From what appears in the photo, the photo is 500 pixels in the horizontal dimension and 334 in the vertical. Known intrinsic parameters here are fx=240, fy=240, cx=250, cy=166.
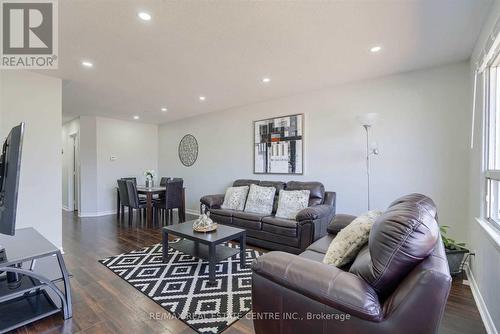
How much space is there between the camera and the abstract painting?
4.06m

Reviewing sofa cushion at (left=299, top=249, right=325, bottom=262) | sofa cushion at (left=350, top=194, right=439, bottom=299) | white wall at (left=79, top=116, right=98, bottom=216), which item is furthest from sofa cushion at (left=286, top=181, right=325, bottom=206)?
white wall at (left=79, top=116, right=98, bottom=216)

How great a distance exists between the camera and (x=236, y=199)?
414 centimetres

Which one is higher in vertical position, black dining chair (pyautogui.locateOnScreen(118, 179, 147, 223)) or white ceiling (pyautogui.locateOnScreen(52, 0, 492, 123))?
white ceiling (pyautogui.locateOnScreen(52, 0, 492, 123))

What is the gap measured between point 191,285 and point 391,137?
3.06m

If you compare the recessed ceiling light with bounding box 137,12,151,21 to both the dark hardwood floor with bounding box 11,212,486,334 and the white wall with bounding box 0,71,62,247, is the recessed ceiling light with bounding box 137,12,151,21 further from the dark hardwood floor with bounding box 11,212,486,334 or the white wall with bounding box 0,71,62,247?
the dark hardwood floor with bounding box 11,212,486,334

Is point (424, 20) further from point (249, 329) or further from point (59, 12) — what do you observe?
point (59, 12)

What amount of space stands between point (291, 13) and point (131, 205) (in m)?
4.59

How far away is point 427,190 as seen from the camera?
9.82 ft

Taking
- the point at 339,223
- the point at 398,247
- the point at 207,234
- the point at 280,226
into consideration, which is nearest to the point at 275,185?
the point at 280,226

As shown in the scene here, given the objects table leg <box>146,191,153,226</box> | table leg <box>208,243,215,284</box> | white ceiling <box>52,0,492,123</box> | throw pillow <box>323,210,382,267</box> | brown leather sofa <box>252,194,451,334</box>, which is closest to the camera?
brown leather sofa <box>252,194,451,334</box>

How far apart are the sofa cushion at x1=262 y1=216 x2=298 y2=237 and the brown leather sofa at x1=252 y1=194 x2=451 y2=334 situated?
183 cm

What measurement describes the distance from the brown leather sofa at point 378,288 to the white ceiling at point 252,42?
1658mm

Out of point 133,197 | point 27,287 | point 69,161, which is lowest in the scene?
point 27,287

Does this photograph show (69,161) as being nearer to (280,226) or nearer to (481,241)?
(280,226)
